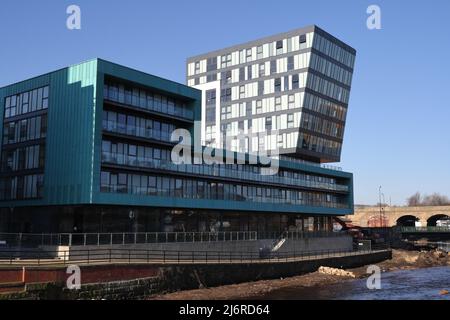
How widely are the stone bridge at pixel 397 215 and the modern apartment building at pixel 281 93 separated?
1813 inches

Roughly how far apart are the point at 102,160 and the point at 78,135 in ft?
9.77

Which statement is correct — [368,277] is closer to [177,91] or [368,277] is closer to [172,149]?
[172,149]

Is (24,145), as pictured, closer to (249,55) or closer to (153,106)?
(153,106)

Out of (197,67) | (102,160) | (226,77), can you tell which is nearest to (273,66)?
(226,77)

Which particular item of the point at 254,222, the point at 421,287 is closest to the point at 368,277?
the point at 421,287

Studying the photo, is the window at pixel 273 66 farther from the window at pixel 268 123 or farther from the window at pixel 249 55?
the window at pixel 268 123

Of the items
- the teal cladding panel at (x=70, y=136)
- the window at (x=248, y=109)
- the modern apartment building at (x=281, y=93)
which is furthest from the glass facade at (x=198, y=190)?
the window at (x=248, y=109)

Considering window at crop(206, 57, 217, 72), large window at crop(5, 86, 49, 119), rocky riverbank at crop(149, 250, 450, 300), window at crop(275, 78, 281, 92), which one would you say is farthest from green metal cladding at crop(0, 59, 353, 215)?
window at crop(206, 57, 217, 72)

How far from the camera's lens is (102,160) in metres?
45.2

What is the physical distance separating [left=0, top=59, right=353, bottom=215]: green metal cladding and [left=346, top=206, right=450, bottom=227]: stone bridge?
8672 cm

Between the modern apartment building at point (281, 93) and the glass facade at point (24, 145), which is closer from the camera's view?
the glass facade at point (24, 145)

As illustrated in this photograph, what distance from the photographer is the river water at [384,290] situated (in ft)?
128

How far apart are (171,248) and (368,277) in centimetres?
2115

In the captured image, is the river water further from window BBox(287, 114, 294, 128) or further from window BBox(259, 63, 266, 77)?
window BBox(259, 63, 266, 77)
